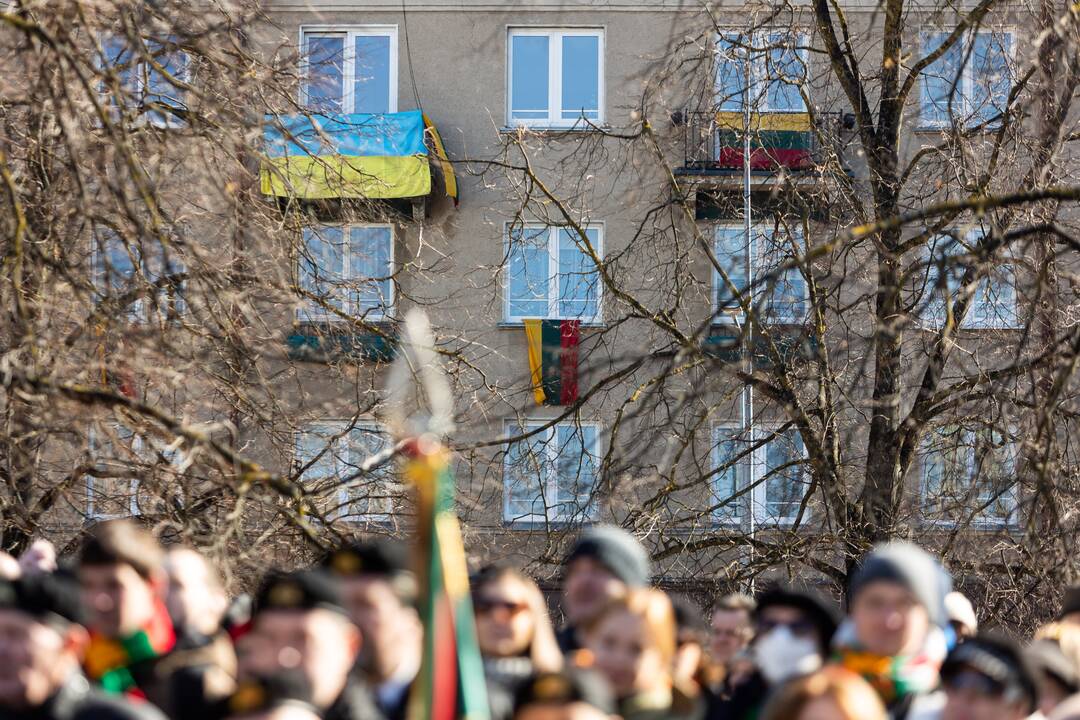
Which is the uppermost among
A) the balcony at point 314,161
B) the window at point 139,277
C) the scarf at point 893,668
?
the balcony at point 314,161

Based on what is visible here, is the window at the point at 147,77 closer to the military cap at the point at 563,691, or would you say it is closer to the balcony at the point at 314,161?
the balcony at the point at 314,161

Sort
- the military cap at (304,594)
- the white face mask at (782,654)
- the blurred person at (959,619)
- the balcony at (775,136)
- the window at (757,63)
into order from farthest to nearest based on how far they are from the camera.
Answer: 1. the balcony at (775,136)
2. the window at (757,63)
3. the blurred person at (959,619)
4. the white face mask at (782,654)
5. the military cap at (304,594)

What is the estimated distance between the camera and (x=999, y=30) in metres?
9.20

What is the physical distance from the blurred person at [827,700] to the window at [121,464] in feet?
13.6

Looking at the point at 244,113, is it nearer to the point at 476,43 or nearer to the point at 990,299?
the point at 990,299

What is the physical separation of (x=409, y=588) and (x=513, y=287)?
14.1m

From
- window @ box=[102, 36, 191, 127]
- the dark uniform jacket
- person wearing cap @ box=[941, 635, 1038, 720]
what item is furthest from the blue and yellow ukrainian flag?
person wearing cap @ box=[941, 635, 1038, 720]

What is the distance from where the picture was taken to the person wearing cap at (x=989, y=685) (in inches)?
146

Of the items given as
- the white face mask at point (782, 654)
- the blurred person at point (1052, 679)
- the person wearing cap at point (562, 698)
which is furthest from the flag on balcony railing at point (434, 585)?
the blurred person at point (1052, 679)

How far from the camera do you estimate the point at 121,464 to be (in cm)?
834

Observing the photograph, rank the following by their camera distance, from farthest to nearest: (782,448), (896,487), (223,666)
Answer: (782,448)
(896,487)
(223,666)

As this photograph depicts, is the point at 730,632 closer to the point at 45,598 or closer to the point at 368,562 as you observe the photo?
the point at 368,562

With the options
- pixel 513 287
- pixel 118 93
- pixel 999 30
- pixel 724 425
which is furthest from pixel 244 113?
pixel 513 287

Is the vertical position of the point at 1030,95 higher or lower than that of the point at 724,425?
higher
